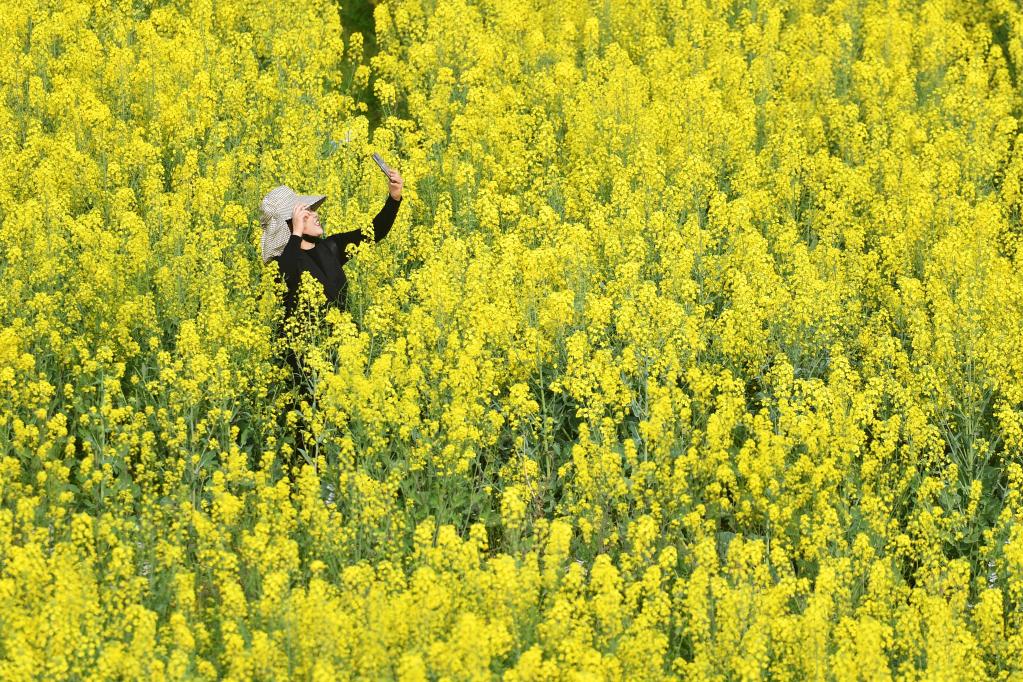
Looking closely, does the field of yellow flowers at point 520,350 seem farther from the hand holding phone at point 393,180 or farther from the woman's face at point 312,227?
the hand holding phone at point 393,180

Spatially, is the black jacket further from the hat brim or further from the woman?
the hat brim

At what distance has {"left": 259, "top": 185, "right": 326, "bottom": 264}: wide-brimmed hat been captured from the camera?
10.5 m

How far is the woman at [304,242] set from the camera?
403 inches

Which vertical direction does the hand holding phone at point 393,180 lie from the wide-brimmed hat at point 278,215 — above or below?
above

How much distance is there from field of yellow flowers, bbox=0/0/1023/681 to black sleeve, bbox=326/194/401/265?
381mm

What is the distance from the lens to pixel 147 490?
8805 mm

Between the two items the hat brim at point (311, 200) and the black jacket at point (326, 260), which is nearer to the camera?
the black jacket at point (326, 260)

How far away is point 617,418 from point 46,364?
3.37m

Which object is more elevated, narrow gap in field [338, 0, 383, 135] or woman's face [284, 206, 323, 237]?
narrow gap in field [338, 0, 383, 135]

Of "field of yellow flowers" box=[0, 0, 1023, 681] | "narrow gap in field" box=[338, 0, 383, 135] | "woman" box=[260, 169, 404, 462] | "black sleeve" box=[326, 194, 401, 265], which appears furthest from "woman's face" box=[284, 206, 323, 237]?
"narrow gap in field" box=[338, 0, 383, 135]

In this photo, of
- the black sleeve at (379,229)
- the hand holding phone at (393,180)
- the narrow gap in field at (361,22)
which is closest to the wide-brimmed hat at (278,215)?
the black sleeve at (379,229)

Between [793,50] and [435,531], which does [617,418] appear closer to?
[435,531]

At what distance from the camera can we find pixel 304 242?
1043cm

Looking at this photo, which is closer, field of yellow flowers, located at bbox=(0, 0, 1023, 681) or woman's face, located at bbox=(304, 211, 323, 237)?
field of yellow flowers, located at bbox=(0, 0, 1023, 681)
